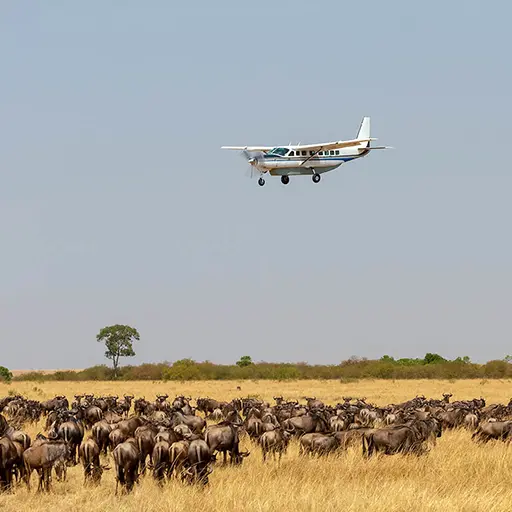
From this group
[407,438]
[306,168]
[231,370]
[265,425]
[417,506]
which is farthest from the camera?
[231,370]

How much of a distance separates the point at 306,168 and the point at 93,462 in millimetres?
41264

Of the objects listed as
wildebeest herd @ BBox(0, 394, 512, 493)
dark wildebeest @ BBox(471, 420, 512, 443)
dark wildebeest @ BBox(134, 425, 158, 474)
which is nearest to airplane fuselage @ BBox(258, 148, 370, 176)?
wildebeest herd @ BBox(0, 394, 512, 493)

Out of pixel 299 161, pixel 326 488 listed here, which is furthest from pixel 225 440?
pixel 299 161

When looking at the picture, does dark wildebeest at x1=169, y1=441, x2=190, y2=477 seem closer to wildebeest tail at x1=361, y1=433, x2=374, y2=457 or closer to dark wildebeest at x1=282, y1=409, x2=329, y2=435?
wildebeest tail at x1=361, y1=433, x2=374, y2=457

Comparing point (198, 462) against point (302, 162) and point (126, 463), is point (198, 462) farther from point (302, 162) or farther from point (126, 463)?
point (302, 162)

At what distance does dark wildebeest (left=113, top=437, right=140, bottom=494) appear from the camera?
1691cm

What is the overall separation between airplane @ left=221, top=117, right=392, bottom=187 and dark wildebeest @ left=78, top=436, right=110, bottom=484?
36.0m

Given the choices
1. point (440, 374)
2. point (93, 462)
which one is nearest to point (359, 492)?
point (93, 462)

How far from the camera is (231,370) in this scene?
3597 inches

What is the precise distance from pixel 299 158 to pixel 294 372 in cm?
3688

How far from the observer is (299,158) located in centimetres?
5722

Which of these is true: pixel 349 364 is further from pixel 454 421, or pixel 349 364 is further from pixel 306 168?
pixel 454 421

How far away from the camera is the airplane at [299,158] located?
55.9 m

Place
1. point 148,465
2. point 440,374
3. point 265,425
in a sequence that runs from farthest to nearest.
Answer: point 440,374
point 265,425
point 148,465
